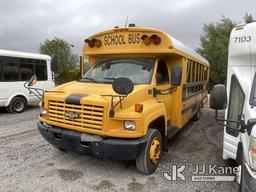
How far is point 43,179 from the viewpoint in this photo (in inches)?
158

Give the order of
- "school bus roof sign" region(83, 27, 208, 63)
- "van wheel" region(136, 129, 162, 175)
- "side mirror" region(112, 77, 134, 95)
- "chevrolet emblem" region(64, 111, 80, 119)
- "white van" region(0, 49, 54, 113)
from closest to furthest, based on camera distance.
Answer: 1. "side mirror" region(112, 77, 134, 95)
2. "chevrolet emblem" region(64, 111, 80, 119)
3. "van wheel" region(136, 129, 162, 175)
4. "school bus roof sign" region(83, 27, 208, 63)
5. "white van" region(0, 49, 54, 113)

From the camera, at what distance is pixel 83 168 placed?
4500mm

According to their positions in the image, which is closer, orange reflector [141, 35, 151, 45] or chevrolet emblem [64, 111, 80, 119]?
chevrolet emblem [64, 111, 80, 119]

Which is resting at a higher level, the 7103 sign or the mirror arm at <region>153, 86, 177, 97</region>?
the 7103 sign

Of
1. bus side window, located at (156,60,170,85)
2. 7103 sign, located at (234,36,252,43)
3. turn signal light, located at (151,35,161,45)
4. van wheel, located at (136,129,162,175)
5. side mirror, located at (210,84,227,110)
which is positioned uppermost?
turn signal light, located at (151,35,161,45)

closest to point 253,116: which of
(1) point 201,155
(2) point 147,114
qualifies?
(2) point 147,114

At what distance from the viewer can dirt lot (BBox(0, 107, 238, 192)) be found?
3848 millimetres

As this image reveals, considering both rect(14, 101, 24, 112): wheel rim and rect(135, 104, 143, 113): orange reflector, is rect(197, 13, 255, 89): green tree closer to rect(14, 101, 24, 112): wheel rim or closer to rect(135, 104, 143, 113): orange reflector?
rect(14, 101, 24, 112): wheel rim

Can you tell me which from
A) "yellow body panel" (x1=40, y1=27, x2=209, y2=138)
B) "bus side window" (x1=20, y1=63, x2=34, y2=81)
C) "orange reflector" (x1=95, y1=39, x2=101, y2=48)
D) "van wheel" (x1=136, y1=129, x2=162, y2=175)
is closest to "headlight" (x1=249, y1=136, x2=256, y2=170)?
"yellow body panel" (x1=40, y1=27, x2=209, y2=138)

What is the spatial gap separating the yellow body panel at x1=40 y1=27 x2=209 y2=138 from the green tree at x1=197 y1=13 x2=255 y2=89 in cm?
1671

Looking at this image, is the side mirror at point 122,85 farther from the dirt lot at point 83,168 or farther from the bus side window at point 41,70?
the bus side window at point 41,70

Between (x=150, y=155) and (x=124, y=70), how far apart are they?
175cm

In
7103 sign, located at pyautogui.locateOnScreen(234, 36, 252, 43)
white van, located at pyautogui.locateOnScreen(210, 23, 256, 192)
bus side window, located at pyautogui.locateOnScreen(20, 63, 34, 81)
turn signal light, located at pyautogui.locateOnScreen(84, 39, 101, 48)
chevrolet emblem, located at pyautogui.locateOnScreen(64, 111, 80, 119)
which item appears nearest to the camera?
white van, located at pyautogui.locateOnScreen(210, 23, 256, 192)

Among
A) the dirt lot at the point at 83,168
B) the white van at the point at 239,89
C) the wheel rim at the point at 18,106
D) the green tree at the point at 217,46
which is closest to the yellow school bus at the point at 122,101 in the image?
the dirt lot at the point at 83,168
